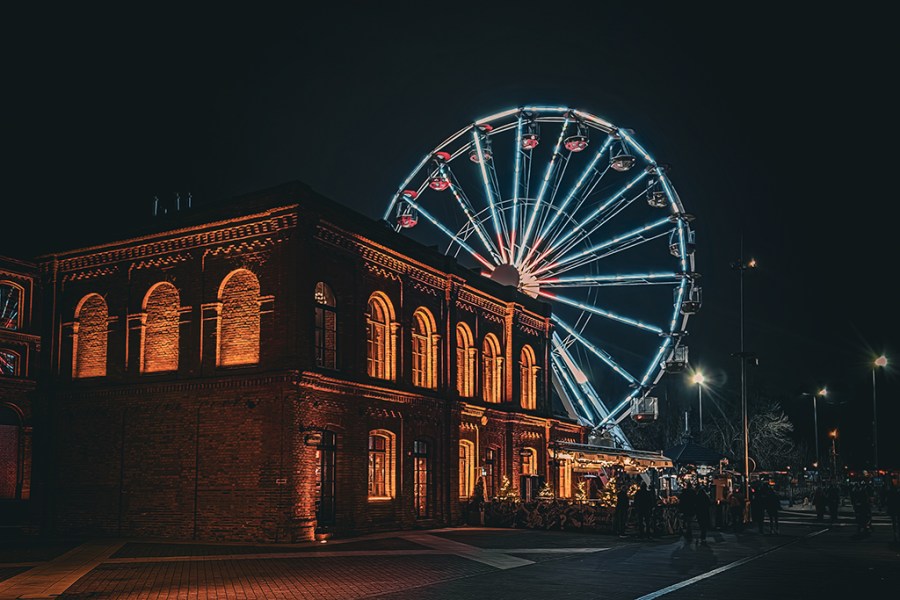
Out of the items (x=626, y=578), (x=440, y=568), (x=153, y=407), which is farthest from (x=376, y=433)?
(x=626, y=578)

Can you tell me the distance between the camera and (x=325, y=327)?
80.7ft

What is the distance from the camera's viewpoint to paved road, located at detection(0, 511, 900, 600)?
1425cm

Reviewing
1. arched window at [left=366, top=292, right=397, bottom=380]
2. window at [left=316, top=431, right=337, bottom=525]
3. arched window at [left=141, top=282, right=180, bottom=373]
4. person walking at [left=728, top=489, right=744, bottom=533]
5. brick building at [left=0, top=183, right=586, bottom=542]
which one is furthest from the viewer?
person walking at [left=728, top=489, right=744, bottom=533]

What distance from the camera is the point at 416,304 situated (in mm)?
28531

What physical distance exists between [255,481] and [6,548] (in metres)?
5.77

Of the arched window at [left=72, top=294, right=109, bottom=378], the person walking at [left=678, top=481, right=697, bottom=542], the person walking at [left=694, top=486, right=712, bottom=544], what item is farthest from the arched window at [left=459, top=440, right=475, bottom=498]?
the arched window at [left=72, top=294, right=109, bottom=378]

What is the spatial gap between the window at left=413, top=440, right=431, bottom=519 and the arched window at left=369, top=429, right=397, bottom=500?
1191 millimetres

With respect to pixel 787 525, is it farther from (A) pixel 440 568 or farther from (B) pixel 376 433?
(A) pixel 440 568

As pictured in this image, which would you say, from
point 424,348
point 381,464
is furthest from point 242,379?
point 424,348

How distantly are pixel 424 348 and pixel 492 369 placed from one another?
5500mm

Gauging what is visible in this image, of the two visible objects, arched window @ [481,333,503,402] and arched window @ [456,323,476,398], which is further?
arched window @ [481,333,503,402]

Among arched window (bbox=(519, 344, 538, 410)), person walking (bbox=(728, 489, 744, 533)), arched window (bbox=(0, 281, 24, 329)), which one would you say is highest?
arched window (bbox=(0, 281, 24, 329))

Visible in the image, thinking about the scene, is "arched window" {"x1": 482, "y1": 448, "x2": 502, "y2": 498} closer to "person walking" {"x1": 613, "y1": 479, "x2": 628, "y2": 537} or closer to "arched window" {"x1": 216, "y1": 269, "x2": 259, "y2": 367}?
"person walking" {"x1": 613, "y1": 479, "x2": 628, "y2": 537}

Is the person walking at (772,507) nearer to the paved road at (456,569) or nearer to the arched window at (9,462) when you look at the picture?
the paved road at (456,569)
